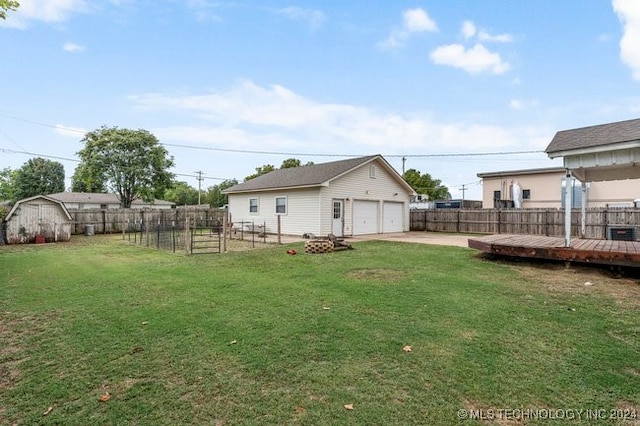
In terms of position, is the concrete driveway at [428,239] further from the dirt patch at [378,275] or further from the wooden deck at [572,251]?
the dirt patch at [378,275]

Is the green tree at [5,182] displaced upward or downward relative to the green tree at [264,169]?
downward

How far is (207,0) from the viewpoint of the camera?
38.6ft

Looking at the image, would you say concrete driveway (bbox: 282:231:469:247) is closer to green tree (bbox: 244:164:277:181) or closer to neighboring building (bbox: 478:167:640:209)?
neighboring building (bbox: 478:167:640:209)

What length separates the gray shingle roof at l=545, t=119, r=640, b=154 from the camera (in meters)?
7.04

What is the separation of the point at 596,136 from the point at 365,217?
459 inches

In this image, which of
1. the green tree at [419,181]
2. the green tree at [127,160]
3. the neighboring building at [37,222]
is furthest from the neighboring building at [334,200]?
the green tree at [419,181]

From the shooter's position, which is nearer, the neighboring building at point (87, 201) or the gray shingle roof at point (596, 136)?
the gray shingle roof at point (596, 136)

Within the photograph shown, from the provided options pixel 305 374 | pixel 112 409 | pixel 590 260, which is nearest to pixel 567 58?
pixel 590 260

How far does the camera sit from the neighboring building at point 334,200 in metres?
16.7

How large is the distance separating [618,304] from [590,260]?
2.79 meters

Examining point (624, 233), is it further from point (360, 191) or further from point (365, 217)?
point (360, 191)

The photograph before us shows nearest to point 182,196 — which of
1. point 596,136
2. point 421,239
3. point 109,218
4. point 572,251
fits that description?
point 109,218

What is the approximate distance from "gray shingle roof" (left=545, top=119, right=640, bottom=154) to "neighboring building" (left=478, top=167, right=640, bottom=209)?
14.2m

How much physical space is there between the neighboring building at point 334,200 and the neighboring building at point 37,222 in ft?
30.7
